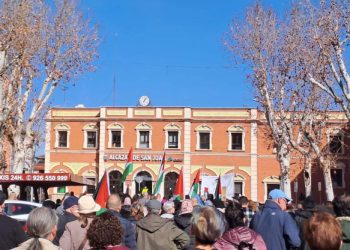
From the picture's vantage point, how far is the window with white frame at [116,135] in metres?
46.1

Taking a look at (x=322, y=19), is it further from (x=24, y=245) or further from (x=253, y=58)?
(x=24, y=245)

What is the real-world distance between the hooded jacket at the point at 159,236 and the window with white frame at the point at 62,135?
40773 mm

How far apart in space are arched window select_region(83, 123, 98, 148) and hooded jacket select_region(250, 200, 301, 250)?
131 feet

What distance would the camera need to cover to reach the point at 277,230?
24.5ft

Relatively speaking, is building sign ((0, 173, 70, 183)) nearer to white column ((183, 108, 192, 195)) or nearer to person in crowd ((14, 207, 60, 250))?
person in crowd ((14, 207, 60, 250))

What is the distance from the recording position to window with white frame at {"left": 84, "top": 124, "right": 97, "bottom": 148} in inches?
1838

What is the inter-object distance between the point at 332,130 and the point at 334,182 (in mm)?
4069

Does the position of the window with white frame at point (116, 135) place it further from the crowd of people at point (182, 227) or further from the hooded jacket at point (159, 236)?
the hooded jacket at point (159, 236)

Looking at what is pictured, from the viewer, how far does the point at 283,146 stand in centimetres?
2947

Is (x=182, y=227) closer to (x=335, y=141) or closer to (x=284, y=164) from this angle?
(x=284, y=164)

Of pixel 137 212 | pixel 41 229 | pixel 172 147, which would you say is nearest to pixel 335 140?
pixel 172 147

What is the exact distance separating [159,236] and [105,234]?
8.04ft

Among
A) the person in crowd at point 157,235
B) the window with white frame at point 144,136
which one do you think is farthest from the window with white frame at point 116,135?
the person in crowd at point 157,235

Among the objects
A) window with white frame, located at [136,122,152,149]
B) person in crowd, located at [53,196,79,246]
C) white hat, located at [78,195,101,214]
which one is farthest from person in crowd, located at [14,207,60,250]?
window with white frame, located at [136,122,152,149]
